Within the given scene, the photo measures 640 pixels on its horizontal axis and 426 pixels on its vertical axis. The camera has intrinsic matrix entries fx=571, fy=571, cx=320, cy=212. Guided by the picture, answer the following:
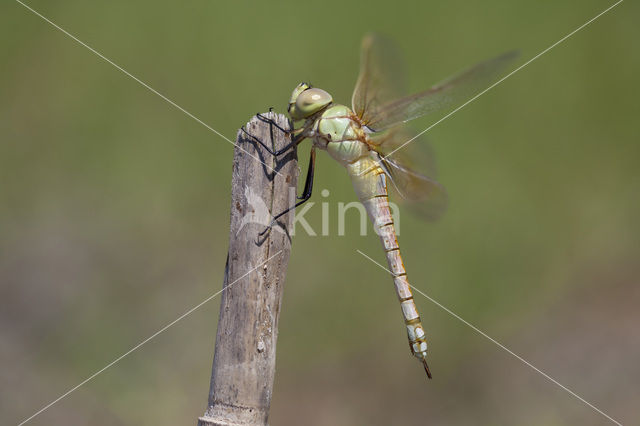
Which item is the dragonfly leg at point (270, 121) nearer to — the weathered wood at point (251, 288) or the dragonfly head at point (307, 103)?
the weathered wood at point (251, 288)

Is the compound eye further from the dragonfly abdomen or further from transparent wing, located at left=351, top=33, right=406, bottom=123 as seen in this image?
the dragonfly abdomen

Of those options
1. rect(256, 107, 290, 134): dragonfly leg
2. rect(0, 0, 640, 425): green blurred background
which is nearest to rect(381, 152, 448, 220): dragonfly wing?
rect(256, 107, 290, 134): dragonfly leg

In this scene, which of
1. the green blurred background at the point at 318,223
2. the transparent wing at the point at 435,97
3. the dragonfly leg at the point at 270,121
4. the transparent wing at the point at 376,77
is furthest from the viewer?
the green blurred background at the point at 318,223

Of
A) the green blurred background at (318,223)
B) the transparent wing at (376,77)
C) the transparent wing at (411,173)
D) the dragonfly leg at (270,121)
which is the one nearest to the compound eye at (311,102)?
the transparent wing at (376,77)

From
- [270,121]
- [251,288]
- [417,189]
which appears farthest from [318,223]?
[251,288]

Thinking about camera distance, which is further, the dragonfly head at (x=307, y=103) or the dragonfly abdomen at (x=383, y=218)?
the dragonfly abdomen at (x=383, y=218)

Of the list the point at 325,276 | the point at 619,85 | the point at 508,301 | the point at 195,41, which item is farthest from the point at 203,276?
the point at 619,85

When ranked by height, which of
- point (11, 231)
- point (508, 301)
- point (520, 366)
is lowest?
point (520, 366)

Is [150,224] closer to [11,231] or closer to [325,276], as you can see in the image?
[11,231]

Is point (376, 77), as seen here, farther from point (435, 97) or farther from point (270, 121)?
point (270, 121)
